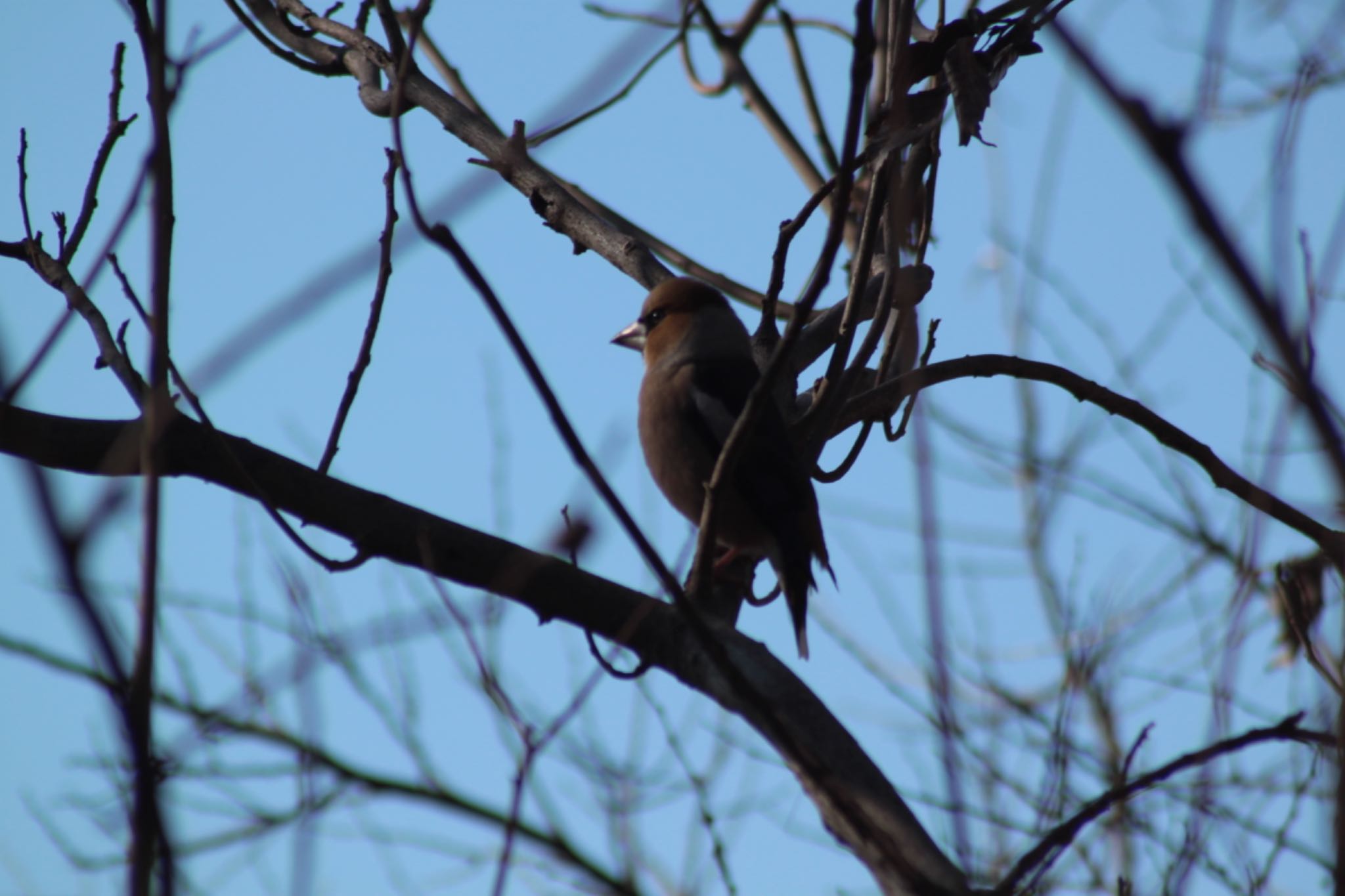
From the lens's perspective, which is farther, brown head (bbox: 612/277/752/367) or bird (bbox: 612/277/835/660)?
brown head (bbox: 612/277/752/367)

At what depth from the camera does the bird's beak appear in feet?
19.5

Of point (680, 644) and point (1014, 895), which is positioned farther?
point (680, 644)

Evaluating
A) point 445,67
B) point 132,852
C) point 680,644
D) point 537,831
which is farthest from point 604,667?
point 445,67

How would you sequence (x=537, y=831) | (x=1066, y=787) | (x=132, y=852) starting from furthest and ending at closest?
(x=1066, y=787), (x=537, y=831), (x=132, y=852)

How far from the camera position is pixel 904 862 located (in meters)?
1.98

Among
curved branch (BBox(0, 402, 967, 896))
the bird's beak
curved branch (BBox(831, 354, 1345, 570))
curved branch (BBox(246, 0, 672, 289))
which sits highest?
the bird's beak

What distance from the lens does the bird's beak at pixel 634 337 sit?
5957 millimetres

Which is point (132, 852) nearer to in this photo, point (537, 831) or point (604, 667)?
point (537, 831)

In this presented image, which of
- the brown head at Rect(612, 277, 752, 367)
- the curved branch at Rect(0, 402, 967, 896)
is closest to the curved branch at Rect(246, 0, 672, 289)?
the brown head at Rect(612, 277, 752, 367)

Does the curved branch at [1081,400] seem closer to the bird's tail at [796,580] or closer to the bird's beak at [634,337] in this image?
the bird's tail at [796,580]

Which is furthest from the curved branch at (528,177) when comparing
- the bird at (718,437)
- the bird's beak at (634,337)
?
the bird's beak at (634,337)

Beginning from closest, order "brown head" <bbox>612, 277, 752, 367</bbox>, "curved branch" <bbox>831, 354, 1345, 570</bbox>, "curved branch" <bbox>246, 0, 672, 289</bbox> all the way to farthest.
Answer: "curved branch" <bbox>831, 354, 1345, 570</bbox>, "curved branch" <bbox>246, 0, 672, 289</bbox>, "brown head" <bbox>612, 277, 752, 367</bbox>

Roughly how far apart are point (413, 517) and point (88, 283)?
1.10m

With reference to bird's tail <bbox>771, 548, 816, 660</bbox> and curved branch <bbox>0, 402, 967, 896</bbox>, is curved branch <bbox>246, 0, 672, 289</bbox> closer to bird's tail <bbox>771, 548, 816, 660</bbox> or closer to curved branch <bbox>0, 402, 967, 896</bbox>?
bird's tail <bbox>771, 548, 816, 660</bbox>
